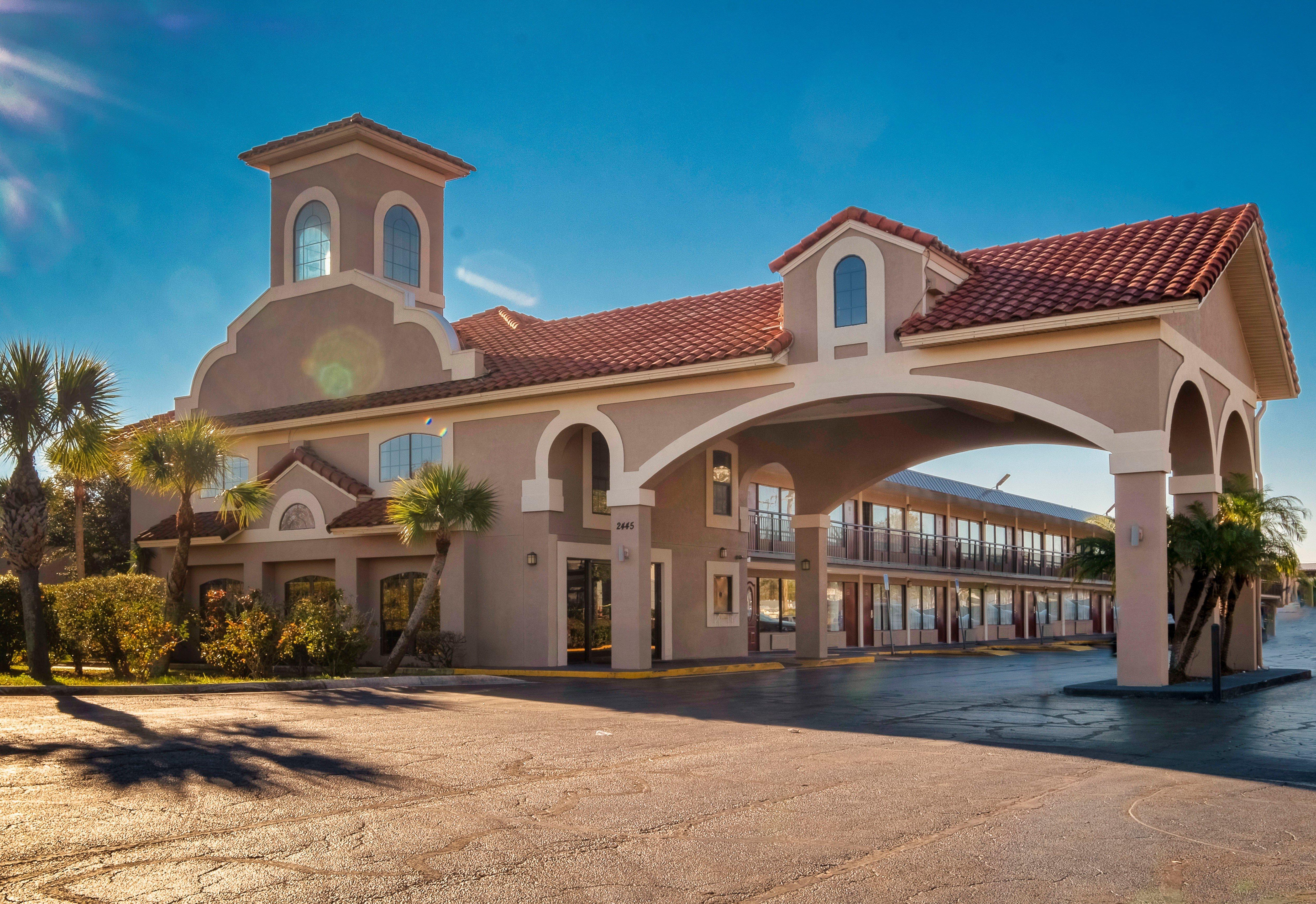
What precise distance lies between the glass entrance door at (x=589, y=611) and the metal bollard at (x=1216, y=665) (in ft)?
38.7

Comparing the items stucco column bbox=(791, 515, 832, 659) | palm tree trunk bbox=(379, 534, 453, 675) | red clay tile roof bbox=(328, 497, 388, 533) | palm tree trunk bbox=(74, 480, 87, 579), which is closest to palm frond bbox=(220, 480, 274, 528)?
red clay tile roof bbox=(328, 497, 388, 533)

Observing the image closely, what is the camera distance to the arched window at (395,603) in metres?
26.5

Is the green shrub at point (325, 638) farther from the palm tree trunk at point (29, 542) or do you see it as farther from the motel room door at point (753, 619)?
the motel room door at point (753, 619)

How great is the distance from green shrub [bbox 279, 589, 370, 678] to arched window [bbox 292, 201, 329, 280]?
10014 mm

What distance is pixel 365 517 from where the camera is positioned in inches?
1024

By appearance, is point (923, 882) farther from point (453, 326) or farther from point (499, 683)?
point (453, 326)

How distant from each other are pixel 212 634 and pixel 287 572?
18.0 feet

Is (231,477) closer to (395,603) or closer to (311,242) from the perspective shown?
(311,242)

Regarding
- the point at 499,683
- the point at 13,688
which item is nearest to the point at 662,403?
the point at 499,683

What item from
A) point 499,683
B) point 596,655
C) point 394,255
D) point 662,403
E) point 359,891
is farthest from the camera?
point 394,255

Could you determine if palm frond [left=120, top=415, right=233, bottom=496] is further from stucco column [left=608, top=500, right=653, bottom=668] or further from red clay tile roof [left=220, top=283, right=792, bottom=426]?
stucco column [left=608, top=500, right=653, bottom=668]

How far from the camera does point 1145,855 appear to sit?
7.09 metres

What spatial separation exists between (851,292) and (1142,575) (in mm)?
6890

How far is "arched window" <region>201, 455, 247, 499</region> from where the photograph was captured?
30.1 meters
